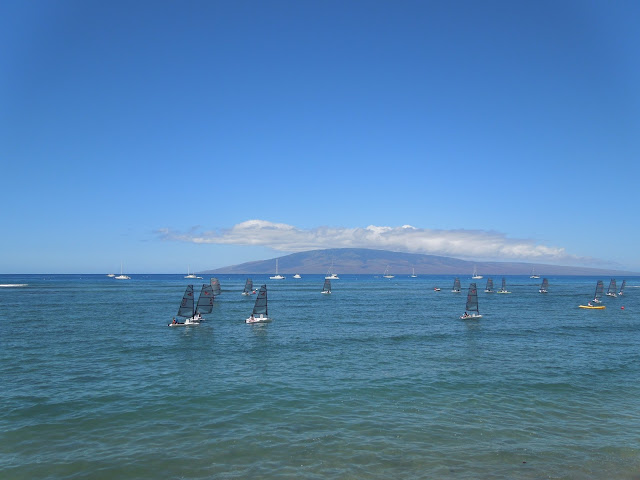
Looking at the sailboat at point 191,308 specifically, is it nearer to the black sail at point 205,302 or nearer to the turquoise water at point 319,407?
the black sail at point 205,302

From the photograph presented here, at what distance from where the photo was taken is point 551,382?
108 ft

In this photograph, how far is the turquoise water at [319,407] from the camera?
19.4 meters

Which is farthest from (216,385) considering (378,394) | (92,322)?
(92,322)

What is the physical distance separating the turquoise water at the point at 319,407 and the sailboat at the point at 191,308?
12.3 meters

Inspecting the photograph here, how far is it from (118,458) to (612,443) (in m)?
22.7

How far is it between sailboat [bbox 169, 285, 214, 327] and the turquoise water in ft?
40.5

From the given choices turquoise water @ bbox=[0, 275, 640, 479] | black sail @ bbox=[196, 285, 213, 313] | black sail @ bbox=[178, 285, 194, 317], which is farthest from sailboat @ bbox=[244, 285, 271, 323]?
turquoise water @ bbox=[0, 275, 640, 479]

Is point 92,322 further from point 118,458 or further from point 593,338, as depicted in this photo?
point 593,338

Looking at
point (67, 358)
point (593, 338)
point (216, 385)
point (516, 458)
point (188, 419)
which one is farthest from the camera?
point (593, 338)

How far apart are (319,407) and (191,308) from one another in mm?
46729

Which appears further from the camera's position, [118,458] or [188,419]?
[188,419]

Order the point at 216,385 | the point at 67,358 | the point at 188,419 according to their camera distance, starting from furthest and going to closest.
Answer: the point at 67,358
the point at 216,385
the point at 188,419

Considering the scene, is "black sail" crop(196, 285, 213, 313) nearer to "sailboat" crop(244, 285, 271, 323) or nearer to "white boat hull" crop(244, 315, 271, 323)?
"sailboat" crop(244, 285, 271, 323)

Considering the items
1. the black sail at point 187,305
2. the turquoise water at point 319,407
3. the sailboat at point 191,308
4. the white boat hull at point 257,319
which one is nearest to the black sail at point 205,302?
the sailboat at point 191,308
